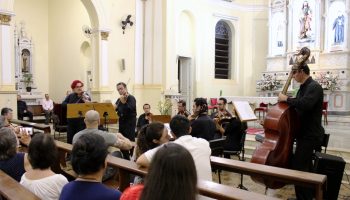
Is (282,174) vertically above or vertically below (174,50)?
below

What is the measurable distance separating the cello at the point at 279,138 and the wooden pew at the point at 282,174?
0.62 metres

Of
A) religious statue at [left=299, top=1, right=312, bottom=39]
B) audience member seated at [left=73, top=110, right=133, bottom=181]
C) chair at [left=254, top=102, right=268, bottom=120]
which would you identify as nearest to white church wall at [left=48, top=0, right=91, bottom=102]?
chair at [left=254, top=102, right=268, bottom=120]

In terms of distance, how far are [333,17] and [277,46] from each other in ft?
8.31

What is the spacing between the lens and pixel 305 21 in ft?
43.8

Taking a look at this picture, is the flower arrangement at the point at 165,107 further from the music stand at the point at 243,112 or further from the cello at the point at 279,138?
the cello at the point at 279,138

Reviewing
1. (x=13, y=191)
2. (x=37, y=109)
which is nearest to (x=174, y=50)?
(x=37, y=109)

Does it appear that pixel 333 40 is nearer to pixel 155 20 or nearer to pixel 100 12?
pixel 155 20

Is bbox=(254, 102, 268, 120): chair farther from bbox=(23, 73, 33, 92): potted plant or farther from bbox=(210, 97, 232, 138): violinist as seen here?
bbox=(23, 73, 33, 92): potted plant

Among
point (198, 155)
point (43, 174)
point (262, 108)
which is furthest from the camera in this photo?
point (262, 108)

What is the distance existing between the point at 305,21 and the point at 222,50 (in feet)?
12.5

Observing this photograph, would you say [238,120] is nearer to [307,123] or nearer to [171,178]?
[307,123]

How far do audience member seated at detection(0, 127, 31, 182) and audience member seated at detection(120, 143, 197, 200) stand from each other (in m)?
1.89

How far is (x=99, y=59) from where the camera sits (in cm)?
1042

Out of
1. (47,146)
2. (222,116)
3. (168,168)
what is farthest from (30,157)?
(222,116)
